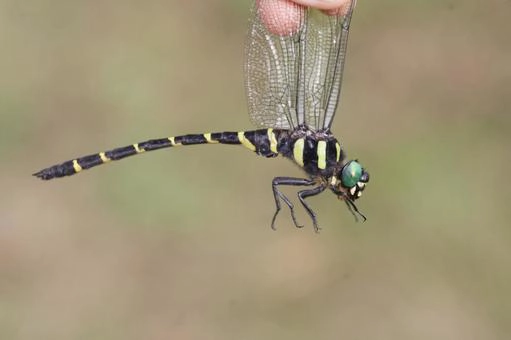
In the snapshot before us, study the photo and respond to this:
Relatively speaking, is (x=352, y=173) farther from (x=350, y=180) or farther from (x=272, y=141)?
(x=272, y=141)

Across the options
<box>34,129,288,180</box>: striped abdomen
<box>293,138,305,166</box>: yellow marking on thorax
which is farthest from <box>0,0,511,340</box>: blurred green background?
<box>293,138,305,166</box>: yellow marking on thorax

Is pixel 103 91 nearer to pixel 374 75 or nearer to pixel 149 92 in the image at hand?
pixel 149 92

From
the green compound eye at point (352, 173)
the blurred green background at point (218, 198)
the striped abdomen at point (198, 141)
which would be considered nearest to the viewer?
the green compound eye at point (352, 173)

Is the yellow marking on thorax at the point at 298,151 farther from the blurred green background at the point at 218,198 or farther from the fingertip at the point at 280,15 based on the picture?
the blurred green background at the point at 218,198

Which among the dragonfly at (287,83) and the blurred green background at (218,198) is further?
the blurred green background at (218,198)

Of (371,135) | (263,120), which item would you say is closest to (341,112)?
(371,135)

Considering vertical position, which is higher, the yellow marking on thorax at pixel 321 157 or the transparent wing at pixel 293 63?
the transparent wing at pixel 293 63

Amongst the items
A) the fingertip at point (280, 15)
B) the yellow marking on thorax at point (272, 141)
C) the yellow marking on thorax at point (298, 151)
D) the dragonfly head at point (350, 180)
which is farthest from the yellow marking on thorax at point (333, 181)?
the fingertip at point (280, 15)

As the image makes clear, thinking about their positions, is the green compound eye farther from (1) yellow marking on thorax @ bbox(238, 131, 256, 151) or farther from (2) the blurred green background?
(2) the blurred green background
